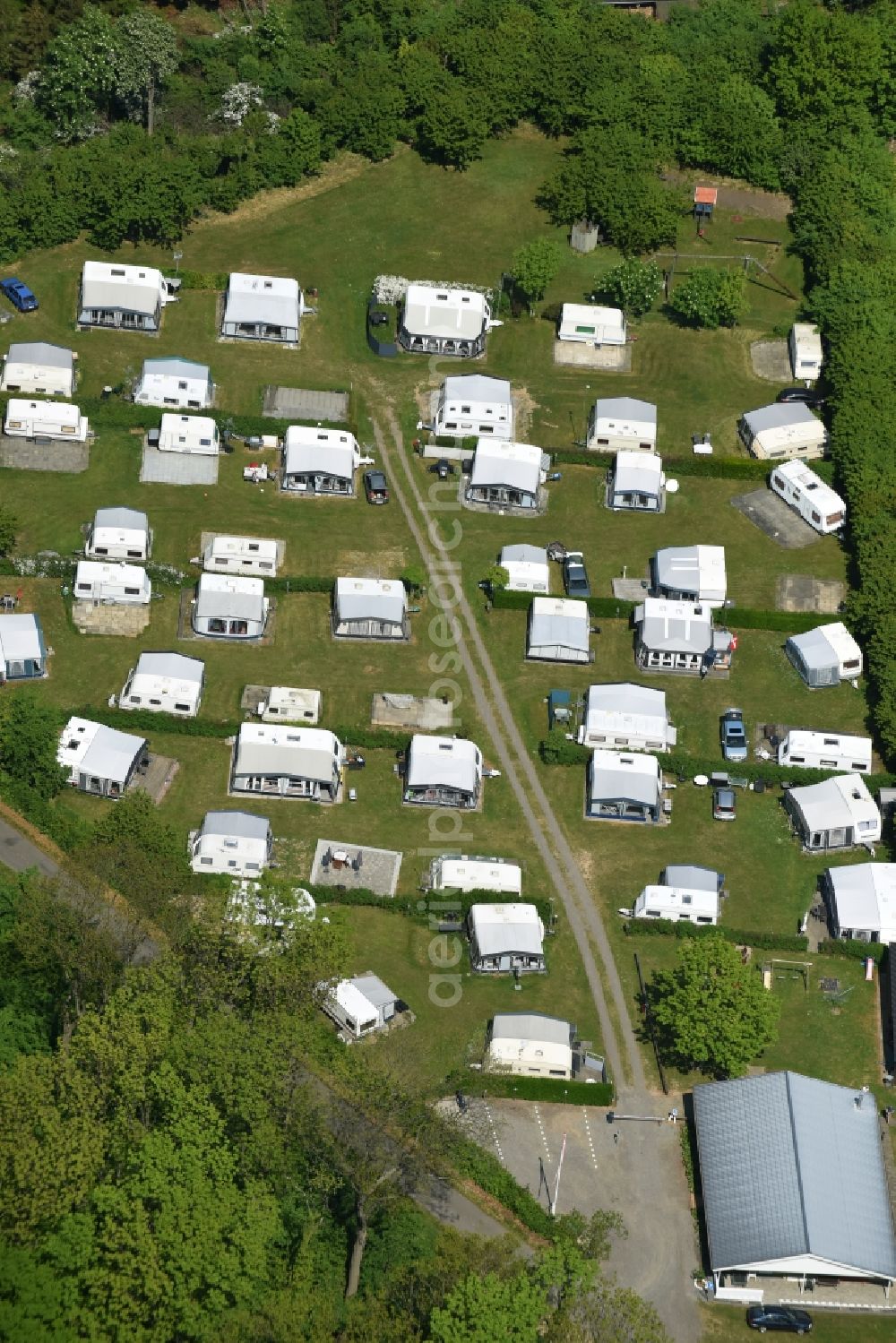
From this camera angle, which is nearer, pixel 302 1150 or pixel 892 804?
pixel 302 1150

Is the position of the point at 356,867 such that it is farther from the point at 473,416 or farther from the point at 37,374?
the point at 37,374

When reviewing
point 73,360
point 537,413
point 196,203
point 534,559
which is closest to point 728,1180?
point 534,559

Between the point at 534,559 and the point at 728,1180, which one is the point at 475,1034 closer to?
the point at 728,1180

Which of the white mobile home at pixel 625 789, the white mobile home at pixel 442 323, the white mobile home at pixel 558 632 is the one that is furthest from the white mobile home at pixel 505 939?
the white mobile home at pixel 442 323

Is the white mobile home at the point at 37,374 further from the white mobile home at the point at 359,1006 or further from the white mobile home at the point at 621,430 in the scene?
the white mobile home at the point at 359,1006

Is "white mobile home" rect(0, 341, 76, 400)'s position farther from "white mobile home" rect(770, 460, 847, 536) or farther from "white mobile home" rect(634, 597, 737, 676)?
"white mobile home" rect(770, 460, 847, 536)

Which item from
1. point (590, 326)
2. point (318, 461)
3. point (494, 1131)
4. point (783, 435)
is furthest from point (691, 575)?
point (494, 1131)
